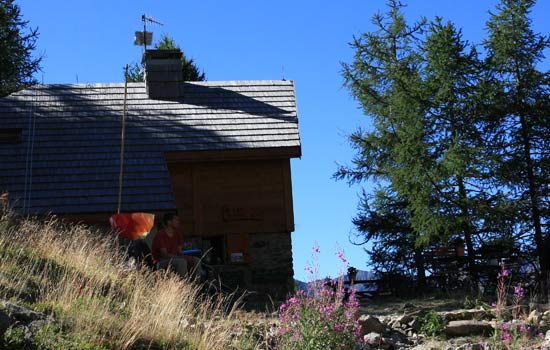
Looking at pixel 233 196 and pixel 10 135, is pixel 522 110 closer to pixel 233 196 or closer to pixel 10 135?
pixel 233 196

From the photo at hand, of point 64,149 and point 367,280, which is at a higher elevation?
point 64,149

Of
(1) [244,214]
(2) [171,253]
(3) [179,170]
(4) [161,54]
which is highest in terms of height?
(4) [161,54]

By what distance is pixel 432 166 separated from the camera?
60.8 ft

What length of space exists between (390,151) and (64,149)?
7.63m

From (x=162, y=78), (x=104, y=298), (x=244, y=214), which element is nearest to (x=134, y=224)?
(x=104, y=298)

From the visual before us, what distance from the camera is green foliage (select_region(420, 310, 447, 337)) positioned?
36.8 ft

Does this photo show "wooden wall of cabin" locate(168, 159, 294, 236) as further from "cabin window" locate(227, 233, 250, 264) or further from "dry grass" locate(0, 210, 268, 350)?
"dry grass" locate(0, 210, 268, 350)

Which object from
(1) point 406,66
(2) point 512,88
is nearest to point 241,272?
(1) point 406,66

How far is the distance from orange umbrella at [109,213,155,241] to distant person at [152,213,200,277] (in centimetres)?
97

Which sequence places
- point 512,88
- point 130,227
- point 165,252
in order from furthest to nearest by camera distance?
point 512,88
point 130,227
point 165,252

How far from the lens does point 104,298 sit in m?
9.36

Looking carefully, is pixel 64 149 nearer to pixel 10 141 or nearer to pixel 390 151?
pixel 10 141

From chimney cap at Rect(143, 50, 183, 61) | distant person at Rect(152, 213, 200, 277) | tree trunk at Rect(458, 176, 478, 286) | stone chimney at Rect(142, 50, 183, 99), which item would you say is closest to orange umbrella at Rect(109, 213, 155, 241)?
distant person at Rect(152, 213, 200, 277)

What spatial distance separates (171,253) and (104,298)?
3.37 metres
